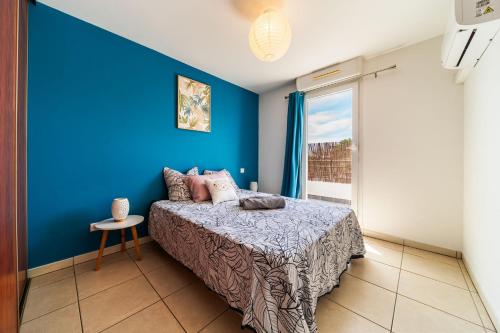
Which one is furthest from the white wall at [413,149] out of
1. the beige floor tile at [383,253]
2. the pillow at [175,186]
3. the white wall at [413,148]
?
the pillow at [175,186]

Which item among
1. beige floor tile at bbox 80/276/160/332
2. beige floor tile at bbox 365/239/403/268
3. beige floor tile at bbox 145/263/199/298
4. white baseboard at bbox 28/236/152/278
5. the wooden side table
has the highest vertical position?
the wooden side table

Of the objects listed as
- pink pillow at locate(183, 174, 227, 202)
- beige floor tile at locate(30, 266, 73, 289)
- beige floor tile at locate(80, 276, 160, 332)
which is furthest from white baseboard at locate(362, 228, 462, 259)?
beige floor tile at locate(30, 266, 73, 289)

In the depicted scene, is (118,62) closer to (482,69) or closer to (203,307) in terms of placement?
(203,307)

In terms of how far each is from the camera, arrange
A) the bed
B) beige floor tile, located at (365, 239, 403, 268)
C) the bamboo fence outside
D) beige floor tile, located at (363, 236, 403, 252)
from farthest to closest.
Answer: the bamboo fence outside
beige floor tile, located at (363, 236, 403, 252)
beige floor tile, located at (365, 239, 403, 268)
the bed

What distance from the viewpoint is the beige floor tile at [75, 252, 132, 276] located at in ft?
5.72

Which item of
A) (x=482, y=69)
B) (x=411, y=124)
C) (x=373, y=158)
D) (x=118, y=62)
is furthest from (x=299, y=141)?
(x=118, y=62)

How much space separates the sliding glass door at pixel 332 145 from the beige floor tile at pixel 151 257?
2.38 metres

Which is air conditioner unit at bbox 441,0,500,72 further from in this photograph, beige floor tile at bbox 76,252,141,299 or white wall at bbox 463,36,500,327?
beige floor tile at bbox 76,252,141,299

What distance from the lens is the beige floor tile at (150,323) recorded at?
1127mm

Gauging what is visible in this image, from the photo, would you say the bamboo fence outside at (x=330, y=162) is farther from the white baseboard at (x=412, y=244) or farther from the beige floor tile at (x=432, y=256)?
the beige floor tile at (x=432, y=256)

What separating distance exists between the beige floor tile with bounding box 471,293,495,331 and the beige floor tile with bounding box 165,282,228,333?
1718 mm

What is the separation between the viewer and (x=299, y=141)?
3176mm

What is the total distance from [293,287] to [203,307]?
83 cm

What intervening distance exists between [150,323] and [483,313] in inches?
89.7
